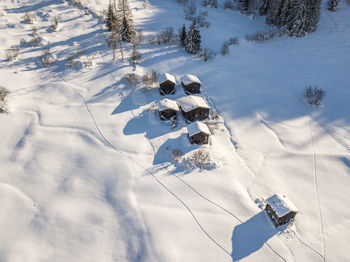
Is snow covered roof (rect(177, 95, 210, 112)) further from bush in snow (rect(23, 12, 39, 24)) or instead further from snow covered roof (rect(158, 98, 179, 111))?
bush in snow (rect(23, 12, 39, 24))

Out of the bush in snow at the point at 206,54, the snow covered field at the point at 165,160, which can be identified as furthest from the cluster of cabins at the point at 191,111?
the bush in snow at the point at 206,54

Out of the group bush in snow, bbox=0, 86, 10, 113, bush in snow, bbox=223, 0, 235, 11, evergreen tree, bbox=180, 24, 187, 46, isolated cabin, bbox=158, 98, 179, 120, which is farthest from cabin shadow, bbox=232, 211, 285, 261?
bush in snow, bbox=223, 0, 235, 11

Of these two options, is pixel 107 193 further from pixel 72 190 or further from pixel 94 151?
pixel 94 151

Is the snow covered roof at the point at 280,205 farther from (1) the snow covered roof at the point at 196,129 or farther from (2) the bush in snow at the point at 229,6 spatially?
(2) the bush in snow at the point at 229,6

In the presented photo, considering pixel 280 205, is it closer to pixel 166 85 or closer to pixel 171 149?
pixel 171 149

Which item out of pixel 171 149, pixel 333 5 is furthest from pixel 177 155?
pixel 333 5

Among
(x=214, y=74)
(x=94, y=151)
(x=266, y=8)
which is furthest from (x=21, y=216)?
(x=266, y=8)
